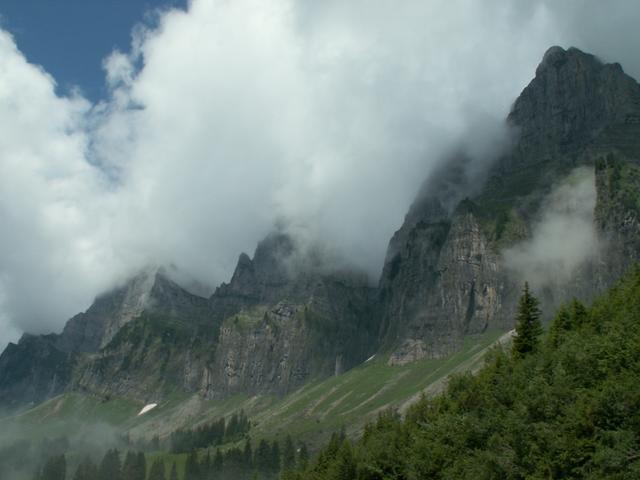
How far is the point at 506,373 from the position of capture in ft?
281

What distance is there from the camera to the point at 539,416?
65.8 meters

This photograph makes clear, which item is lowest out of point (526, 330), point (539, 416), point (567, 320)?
point (539, 416)

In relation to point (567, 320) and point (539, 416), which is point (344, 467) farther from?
point (539, 416)

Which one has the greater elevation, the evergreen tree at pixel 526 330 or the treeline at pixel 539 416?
the evergreen tree at pixel 526 330

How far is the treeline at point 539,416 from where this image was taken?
57.1m

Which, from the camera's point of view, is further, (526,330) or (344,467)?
(344,467)

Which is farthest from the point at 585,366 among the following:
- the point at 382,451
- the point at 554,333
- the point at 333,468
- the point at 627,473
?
the point at 333,468

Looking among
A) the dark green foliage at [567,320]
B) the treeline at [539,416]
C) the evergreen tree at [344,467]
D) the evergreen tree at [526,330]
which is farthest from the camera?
the evergreen tree at [344,467]

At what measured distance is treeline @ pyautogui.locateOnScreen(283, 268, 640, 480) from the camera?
57094 millimetres

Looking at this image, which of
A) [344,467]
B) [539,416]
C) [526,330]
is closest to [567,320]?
[526,330]

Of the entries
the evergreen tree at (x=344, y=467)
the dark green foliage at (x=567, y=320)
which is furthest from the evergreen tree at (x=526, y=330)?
the evergreen tree at (x=344, y=467)

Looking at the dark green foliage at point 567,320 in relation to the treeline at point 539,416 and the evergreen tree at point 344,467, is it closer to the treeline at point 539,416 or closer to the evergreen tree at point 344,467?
the treeline at point 539,416

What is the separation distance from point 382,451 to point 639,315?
38.4 m

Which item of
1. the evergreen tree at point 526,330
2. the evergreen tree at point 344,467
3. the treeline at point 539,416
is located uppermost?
the evergreen tree at point 526,330
